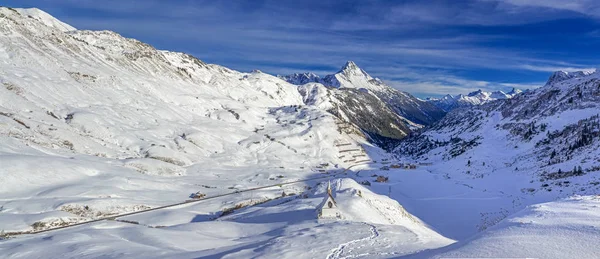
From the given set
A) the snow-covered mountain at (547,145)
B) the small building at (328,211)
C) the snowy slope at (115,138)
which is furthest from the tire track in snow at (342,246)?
the snow-covered mountain at (547,145)

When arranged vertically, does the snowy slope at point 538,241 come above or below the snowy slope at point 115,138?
below

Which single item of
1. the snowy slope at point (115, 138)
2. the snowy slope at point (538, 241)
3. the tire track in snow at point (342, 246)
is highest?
the snowy slope at point (115, 138)

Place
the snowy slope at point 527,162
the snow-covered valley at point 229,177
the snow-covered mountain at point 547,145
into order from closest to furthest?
the snow-covered valley at point 229,177, the snowy slope at point 527,162, the snow-covered mountain at point 547,145

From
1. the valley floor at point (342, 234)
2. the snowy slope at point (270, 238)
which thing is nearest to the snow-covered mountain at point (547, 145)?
the valley floor at point (342, 234)

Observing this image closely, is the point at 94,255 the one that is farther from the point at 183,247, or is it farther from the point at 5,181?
the point at 5,181

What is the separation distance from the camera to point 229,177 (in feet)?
329

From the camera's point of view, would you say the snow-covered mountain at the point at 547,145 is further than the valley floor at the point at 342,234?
Yes

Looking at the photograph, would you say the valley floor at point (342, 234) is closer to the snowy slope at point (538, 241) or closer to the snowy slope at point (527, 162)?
the snowy slope at point (538, 241)

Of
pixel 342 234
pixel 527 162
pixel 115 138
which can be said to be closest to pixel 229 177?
pixel 115 138

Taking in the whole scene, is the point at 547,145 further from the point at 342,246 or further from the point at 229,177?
the point at 342,246

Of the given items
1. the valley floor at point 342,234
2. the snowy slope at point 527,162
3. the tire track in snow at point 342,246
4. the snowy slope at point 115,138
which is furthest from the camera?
the snowy slope at point 527,162

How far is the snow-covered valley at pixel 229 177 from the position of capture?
24.7 metres

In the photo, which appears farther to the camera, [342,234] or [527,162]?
[527,162]

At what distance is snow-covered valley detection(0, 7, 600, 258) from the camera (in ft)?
81.1
